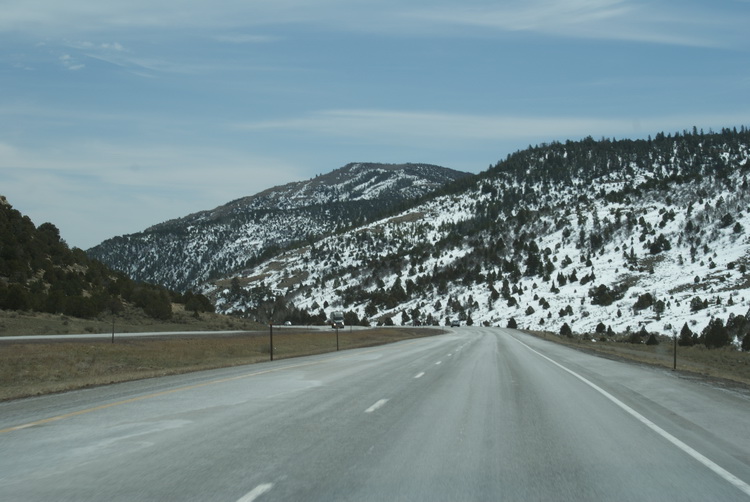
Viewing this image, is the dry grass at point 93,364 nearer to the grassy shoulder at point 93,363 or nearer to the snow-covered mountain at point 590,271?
the grassy shoulder at point 93,363

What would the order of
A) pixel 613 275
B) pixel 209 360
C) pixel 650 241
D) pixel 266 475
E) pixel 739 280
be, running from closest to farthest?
pixel 266 475
pixel 209 360
pixel 739 280
pixel 613 275
pixel 650 241

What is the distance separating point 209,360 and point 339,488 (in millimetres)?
25224

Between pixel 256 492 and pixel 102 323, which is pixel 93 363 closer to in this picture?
pixel 256 492

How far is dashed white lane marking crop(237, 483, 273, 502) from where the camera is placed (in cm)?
592

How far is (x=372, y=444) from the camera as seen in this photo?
8594 millimetres

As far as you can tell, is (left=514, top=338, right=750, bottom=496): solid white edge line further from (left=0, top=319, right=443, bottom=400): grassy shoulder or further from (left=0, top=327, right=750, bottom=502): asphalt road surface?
(left=0, top=319, right=443, bottom=400): grassy shoulder

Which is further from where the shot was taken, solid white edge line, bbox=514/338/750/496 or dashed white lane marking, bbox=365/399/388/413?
dashed white lane marking, bbox=365/399/388/413

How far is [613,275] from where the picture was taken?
12356 cm

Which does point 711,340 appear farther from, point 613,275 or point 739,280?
point 613,275

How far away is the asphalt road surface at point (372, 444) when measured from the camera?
21.0 feet

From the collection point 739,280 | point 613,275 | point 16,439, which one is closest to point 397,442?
point 16,439

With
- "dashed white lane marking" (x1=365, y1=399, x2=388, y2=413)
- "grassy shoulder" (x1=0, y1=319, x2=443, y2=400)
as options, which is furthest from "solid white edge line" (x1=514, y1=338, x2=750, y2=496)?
"grassy shoulder" (x1=0, y1=319, x2=443, y2=400)

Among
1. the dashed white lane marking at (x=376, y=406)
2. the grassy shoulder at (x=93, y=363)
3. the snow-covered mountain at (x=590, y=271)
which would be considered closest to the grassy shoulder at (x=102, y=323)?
the grassy shoulder at (x=93, y=363)

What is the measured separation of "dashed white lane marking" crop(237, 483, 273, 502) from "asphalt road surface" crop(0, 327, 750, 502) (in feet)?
0.12
